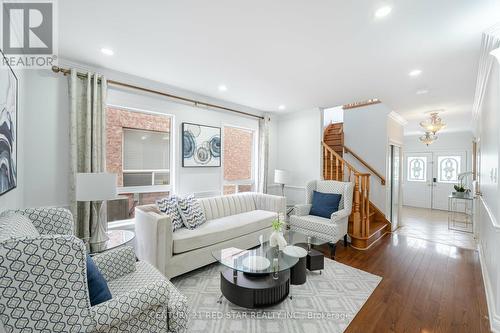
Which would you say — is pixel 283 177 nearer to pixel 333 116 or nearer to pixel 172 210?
pixel 172 210

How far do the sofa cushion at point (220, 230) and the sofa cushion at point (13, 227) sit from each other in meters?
1.37

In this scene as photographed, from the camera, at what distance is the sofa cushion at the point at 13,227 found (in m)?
1.12

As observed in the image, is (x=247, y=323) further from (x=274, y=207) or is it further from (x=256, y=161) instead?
(x=256, y=161)

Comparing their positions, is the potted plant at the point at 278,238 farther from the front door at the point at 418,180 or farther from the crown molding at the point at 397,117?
the front door at the point at 418,180

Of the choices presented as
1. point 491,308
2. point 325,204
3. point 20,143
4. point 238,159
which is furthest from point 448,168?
point 20,143

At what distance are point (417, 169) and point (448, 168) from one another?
2.72 feet

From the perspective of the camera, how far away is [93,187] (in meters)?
2.13

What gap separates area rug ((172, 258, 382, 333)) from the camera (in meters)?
1.89

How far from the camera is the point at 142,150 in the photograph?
3.32 meters

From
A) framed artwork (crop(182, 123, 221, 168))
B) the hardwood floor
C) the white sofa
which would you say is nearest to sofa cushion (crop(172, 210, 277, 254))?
the white sofa

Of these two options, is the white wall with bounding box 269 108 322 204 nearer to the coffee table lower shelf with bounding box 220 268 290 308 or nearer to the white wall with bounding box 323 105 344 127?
the white wall with bounding box 323 105 344 127

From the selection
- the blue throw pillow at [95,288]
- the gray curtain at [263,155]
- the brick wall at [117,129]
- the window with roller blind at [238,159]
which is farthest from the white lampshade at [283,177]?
the blue throw pillow at [95,288]

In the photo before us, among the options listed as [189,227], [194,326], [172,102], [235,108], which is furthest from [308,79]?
[194,326]

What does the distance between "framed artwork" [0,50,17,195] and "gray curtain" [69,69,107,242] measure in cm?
67
